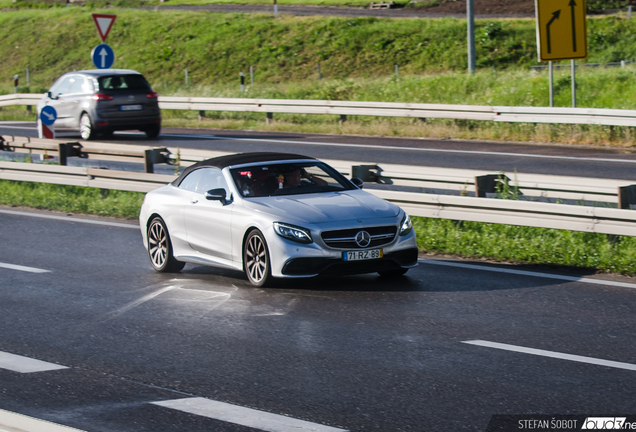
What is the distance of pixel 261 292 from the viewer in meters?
9.26

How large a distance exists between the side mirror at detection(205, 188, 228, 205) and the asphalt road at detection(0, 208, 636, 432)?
0.87 metres

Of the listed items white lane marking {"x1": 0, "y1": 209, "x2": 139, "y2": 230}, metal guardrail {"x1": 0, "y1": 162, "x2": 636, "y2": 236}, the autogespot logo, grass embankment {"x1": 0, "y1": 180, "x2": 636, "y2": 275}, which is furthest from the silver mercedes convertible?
the autogespot logo

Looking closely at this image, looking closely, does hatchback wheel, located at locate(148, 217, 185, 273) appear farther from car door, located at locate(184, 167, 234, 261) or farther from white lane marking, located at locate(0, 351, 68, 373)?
white lane marking, located at locate(0, 351, 68, 373)

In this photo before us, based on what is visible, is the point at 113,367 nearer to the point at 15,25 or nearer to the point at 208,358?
the point at 208,358

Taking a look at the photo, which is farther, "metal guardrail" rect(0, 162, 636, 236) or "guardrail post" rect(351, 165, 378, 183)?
"guardrail post" rect(351, 165, 378, 183)

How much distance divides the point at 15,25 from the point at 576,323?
196 ft

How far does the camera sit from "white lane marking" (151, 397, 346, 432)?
17.2 ft

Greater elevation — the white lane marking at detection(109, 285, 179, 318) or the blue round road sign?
the blue round road sign

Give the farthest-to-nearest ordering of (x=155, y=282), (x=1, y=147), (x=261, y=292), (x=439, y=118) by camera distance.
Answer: (x=439, y=118) < (x=1, y=147) < (x=155, y=282) < (x=261, y=292)

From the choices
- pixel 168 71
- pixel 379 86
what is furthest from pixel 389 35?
pixel 379 86

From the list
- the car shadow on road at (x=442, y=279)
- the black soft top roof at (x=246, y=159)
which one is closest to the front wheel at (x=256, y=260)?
the car shadow on road at (x=442, y=279)

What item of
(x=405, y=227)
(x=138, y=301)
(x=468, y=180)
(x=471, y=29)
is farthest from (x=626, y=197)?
(x=471, y=29)

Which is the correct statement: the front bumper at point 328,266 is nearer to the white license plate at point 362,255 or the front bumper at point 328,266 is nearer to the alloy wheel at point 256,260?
the white license plate at point 362,255

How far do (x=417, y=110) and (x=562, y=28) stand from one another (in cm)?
527
